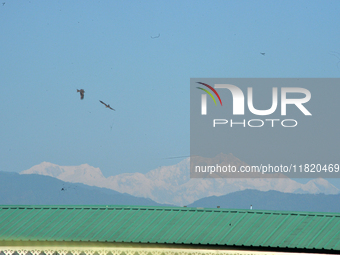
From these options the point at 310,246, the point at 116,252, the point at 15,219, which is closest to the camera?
the point at 310,246

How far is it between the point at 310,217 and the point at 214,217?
17.0ft

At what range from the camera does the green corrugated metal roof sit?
2897cm

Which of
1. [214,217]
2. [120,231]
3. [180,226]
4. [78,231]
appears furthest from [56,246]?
[214,217]

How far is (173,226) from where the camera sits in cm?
3100

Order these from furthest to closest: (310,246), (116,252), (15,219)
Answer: (15,219), (116,252), (310,246)

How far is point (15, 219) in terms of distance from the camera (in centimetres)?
3288

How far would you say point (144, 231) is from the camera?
30.8 meters

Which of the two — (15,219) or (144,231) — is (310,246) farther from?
(15,219)

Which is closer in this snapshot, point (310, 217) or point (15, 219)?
point (310, 217)

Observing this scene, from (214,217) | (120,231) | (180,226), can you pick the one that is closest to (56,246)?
(120,231)

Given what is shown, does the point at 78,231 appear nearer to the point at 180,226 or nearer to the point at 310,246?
the point at 180,226

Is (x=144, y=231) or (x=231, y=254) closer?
(x=231, y=254)

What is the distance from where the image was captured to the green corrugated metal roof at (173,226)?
95.0 ft

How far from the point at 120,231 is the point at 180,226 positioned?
3.25 m
